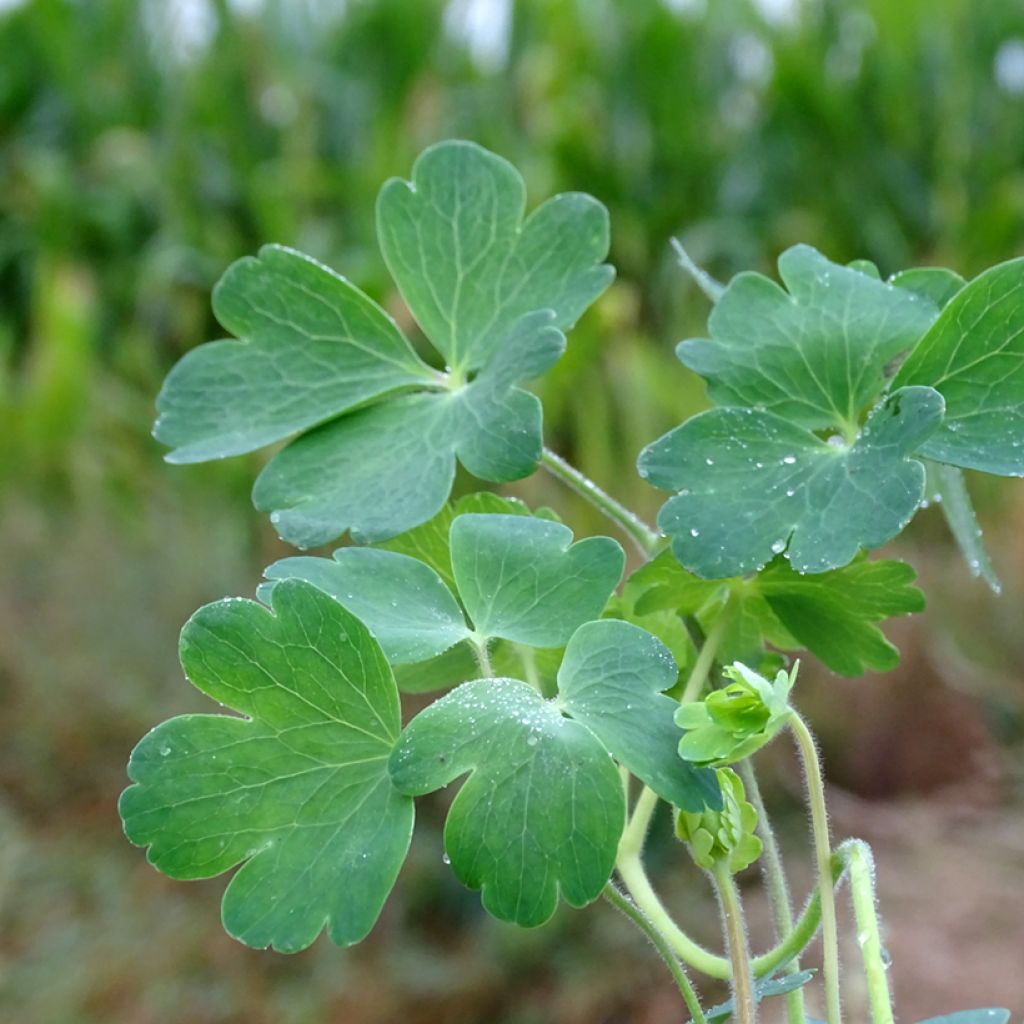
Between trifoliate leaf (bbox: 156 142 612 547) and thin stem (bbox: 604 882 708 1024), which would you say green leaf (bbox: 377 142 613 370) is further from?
thin stem (bbox: 604 882 708 1024)

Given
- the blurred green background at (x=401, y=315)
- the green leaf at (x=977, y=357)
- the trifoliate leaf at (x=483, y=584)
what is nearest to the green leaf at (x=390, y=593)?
the trifoliate leaf at (x=483, y=584)

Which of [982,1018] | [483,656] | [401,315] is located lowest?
[401,315]

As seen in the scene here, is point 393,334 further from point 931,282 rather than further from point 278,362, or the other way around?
point 931,282

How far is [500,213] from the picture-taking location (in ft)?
1.17

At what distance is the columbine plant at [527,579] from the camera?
9.3 inches

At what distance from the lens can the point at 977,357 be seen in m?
→ 0.29

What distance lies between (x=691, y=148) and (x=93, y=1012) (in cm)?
236

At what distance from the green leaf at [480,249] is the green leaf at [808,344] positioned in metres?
0.04

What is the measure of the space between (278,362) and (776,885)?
204mm

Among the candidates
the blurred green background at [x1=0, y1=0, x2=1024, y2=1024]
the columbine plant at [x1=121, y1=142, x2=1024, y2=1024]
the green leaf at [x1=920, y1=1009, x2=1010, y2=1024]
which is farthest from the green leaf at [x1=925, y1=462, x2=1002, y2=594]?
the blurred green background at [x1=0, y1=0, x2=1024, y2=1024]

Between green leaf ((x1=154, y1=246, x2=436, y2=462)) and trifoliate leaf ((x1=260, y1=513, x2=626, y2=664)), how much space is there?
81 millimetres

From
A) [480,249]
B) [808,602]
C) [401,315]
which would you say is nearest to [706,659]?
[808,602]

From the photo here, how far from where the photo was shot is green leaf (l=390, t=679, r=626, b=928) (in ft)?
0.76

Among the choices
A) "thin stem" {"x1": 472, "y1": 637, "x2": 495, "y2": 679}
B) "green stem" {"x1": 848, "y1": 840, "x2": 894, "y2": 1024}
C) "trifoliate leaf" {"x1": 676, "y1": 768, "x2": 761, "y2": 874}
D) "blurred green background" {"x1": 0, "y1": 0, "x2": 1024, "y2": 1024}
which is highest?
"thin stem" {"x1": 472, "y1": 637, "x2": 495, "y2": 679}
